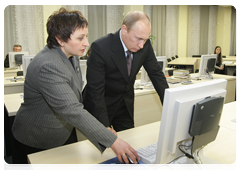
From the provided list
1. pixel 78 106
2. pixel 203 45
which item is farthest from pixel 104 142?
pixel 203 45

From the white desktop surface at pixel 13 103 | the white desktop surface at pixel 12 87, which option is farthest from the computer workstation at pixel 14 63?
the white desktop surface at pixel 13 103

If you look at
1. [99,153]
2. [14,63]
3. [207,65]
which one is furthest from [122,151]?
[14,63]

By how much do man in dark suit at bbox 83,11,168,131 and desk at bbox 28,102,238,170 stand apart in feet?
0.90

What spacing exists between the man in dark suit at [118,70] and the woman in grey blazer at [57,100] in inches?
8.0

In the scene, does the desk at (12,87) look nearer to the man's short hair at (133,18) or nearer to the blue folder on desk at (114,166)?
the man's short hair at (133,18)

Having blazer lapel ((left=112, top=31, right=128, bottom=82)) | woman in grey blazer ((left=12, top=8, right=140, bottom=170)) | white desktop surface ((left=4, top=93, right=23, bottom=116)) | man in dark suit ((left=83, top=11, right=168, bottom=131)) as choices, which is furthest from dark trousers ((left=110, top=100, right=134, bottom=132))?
white desktop surface ((left=4, top=93, right=23, bottom=116))

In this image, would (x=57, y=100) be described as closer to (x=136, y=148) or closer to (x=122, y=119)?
(x=136, y=148)

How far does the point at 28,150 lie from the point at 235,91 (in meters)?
4.01

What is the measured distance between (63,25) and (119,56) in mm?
559

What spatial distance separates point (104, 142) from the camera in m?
1.08

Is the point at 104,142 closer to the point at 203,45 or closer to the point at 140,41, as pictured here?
the point at 140,41

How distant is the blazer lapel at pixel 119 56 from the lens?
1.63 meters

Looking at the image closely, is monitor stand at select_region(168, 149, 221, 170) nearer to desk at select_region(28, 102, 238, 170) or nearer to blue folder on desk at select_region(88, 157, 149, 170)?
desk at select_region(28, 102, 238, 170)

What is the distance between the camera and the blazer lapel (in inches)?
64.3
